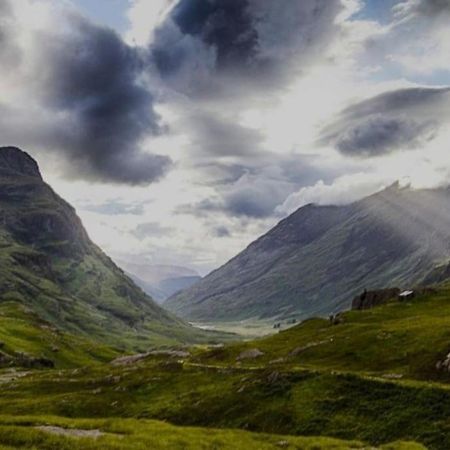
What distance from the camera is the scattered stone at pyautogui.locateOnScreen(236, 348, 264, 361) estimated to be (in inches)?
4148

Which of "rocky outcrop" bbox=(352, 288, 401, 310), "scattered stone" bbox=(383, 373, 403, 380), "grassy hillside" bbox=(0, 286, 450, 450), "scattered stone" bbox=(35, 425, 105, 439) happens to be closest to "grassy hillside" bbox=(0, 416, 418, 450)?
"scattered stone" bbox=(35, 425, 105, 439)

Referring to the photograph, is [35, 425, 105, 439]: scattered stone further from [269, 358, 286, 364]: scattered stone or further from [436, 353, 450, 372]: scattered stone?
[269, 358, 286, 364]: scattered stone

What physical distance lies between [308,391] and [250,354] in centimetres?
5736

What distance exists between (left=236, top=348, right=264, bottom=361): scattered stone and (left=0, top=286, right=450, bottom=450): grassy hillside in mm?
629

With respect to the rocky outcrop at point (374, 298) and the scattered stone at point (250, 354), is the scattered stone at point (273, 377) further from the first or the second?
the rocky outcrop at point (374, 298)

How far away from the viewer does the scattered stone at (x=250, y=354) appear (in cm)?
10536

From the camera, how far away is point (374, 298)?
15738cm

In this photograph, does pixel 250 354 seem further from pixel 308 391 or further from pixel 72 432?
pixel 72 432

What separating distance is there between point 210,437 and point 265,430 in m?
13.3

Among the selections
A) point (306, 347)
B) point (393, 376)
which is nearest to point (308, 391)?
point (393, 376)

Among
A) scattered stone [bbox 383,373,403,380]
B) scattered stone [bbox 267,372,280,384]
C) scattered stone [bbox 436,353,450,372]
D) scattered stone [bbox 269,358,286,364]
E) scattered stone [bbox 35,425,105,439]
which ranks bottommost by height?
scattered stone [bbox 269,358,286,364]

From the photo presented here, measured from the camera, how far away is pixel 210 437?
3538 centimetres

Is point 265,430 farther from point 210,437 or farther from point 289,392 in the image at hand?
point 210,437

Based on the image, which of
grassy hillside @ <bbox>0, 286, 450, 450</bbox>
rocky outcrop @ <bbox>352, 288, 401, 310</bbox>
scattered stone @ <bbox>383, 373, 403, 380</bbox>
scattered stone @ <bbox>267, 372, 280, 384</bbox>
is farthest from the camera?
rocky outcrop @ <bbox>352, 288, 401, 310</bbox>
